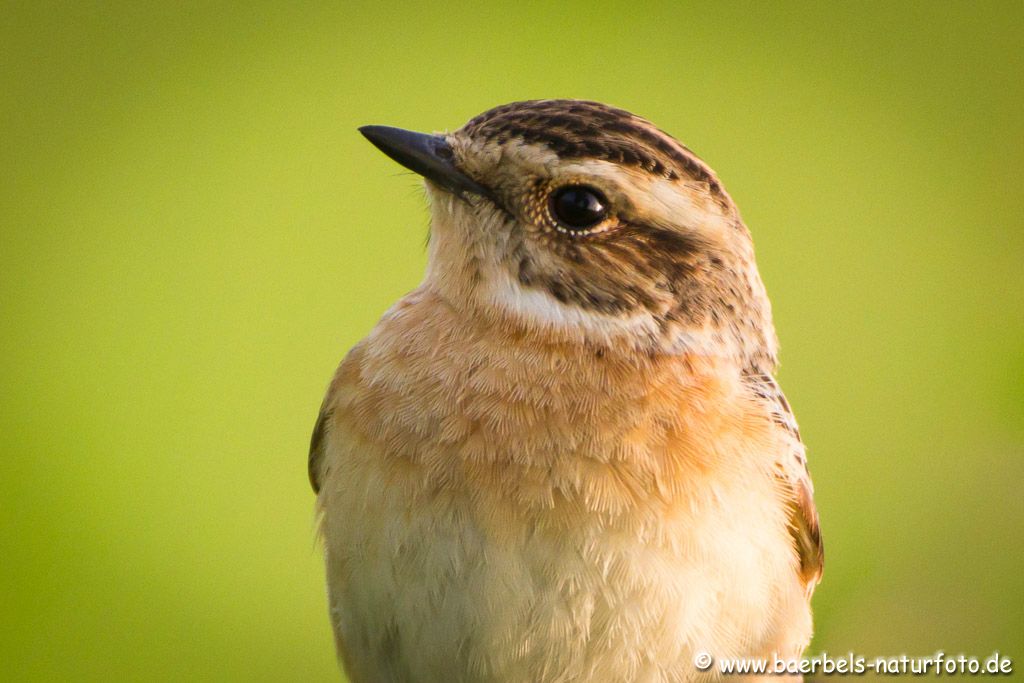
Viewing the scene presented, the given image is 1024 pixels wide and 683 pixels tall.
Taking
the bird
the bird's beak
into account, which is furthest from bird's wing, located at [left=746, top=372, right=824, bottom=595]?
the bird's beak

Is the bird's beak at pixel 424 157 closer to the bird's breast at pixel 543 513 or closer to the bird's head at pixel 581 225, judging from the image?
the bird's head at pixel 581 225

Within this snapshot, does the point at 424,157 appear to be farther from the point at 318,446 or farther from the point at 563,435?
the point at 318,446

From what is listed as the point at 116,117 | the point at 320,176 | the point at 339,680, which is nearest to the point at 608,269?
the point at 339,680

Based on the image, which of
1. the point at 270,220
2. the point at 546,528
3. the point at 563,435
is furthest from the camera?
the point at 270,220

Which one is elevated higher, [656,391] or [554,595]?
[656,391]

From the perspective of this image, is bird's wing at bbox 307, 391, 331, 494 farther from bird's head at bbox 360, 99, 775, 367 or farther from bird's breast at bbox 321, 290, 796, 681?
bird's head at bbox 360, 99, 775, 367

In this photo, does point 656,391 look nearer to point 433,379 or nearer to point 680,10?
point 433,379

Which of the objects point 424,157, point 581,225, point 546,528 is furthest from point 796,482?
point 424,157

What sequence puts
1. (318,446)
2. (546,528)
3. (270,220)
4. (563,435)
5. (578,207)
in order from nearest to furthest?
(546,528) → (563,435) → (578,207) → (318,446) → (270,220)
